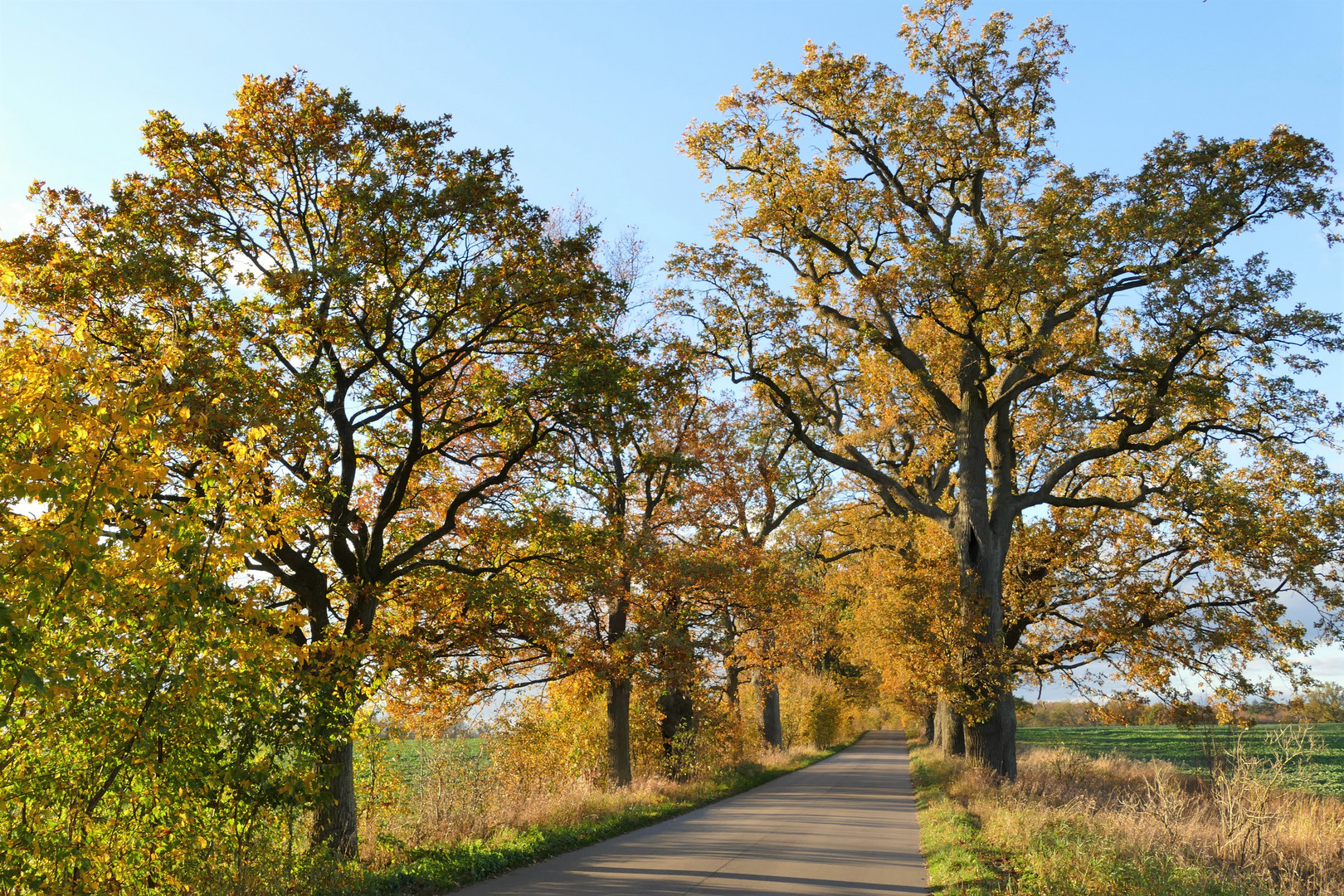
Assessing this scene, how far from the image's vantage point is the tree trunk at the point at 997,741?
1878cm

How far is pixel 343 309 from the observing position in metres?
11.5

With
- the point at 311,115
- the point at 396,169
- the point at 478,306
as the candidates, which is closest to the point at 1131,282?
the point at 478,306

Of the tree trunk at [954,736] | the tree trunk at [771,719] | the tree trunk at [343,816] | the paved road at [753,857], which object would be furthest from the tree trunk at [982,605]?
the tree trunk at [343,816]

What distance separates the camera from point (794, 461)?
28.5 metres

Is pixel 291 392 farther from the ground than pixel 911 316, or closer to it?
closer to it

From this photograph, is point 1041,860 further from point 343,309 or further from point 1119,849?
point 343,309

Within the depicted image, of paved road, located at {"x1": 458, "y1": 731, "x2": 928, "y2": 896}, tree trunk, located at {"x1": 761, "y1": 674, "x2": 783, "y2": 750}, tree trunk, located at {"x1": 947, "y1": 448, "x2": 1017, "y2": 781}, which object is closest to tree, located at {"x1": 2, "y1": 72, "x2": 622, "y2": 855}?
paved road, located at {"x1": 458, "y1": 731, "x2": 928, "y2": 896}

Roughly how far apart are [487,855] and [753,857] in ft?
11.1

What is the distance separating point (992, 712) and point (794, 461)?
11.7m

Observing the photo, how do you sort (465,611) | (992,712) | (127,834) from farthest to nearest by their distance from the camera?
(992,712)
(465,611)
(127,834)

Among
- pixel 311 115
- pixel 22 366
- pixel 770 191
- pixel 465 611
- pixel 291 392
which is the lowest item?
pixel 465 611

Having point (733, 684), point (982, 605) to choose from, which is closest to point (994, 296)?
point (982, 605)

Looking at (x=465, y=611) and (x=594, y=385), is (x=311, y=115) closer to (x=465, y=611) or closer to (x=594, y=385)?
(x=594, y=385)

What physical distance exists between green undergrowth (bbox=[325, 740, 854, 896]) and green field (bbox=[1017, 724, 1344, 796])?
9119mm
